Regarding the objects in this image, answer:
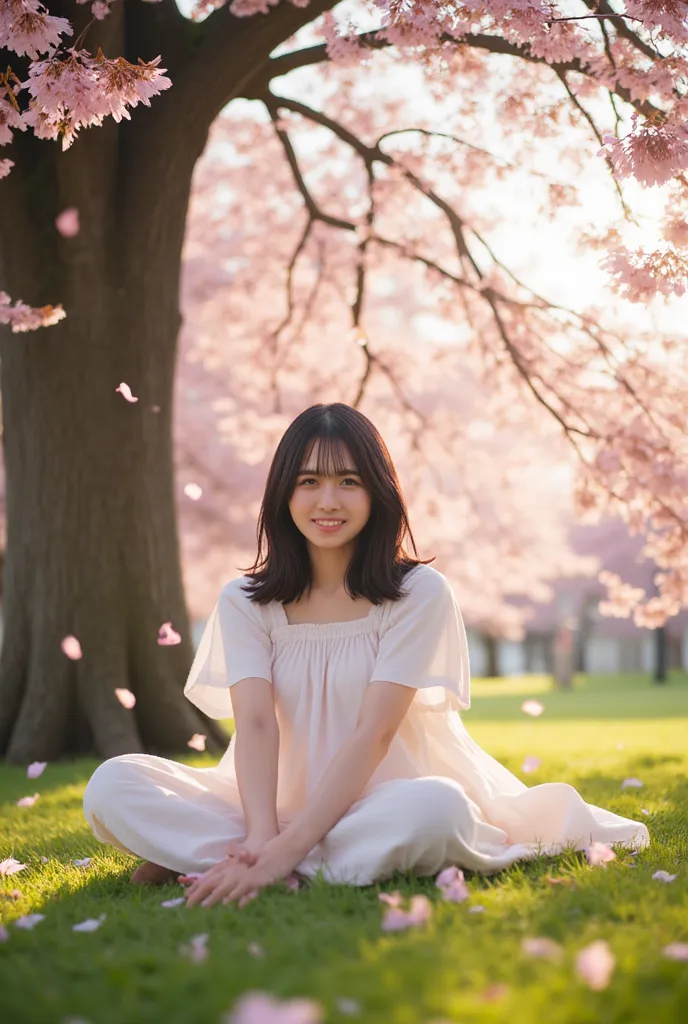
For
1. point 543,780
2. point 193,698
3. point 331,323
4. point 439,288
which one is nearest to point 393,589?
point 193,698

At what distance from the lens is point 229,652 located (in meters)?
3.36

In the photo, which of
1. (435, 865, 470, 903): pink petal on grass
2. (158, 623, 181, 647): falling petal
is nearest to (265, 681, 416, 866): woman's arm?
(435, 865, 470, 903): pink petal on grass

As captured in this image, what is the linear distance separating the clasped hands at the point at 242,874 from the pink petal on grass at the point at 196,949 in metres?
0.38

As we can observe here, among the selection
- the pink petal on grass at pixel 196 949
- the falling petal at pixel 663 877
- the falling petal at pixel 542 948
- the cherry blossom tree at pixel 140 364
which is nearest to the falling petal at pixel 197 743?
the cherry blossom tree at pixel 140 364

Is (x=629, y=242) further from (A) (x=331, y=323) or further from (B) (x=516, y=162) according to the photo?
(A) (x=331, y=323)

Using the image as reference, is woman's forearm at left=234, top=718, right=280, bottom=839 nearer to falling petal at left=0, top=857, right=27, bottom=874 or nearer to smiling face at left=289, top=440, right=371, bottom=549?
smiling face at left=289, top=440, right=371, bottom=549

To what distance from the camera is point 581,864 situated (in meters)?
3.01

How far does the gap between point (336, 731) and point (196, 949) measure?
45.3 inches

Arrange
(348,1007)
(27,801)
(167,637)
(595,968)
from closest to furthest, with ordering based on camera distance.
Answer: (348,1007), (595,968), (27,801), (167,637)

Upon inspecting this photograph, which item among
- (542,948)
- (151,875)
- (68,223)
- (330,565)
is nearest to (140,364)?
(68,223)

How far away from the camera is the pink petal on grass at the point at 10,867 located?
11.4 feet

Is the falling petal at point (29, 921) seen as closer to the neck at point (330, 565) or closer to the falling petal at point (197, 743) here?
the neck at point (330, 565)

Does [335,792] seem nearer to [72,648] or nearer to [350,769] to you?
[350,769]

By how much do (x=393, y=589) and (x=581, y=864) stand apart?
1.00 meters
